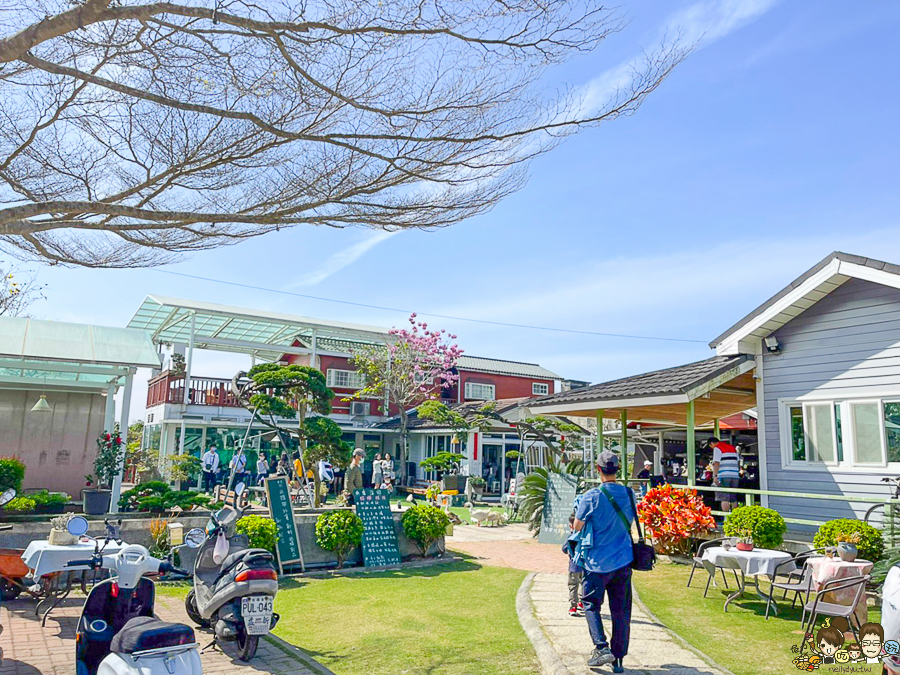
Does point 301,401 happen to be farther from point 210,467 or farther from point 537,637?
point 210,467

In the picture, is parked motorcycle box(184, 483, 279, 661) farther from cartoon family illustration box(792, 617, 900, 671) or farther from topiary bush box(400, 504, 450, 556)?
topiary bush box(400, 504, 450, 556)

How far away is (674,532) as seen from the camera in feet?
32.0

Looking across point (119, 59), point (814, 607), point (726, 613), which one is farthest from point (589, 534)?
point (119, 59)

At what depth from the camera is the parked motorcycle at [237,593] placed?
17.9ft

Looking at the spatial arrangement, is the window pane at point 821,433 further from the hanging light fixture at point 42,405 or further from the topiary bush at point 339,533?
the hanging light fixture at point 42,405

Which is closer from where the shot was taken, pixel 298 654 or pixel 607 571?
pixel 607 571

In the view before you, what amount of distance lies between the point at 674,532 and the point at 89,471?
1369cm

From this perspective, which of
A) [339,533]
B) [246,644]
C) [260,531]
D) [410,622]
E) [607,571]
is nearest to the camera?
[607,571]

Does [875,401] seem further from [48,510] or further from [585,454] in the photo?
[585,454]

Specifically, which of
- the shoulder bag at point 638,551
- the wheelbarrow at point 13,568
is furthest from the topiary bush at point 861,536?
the wheelbarrow at point 13,568

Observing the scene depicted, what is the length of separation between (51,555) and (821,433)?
10.1 m

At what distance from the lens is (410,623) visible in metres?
6.69

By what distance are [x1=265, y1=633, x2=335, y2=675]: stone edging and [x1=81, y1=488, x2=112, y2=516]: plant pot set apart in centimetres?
702

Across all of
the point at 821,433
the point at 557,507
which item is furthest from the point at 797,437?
the point at 557,507
